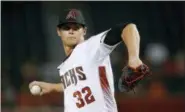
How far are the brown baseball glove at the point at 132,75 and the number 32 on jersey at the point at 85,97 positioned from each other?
359mm

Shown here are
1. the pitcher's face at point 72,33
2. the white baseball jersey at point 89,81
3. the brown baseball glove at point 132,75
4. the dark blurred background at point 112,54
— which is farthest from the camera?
the dark blurred background at point 112,54

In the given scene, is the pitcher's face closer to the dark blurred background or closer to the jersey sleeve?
the jersey sleeve

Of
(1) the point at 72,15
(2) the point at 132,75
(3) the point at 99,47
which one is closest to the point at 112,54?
(1) the point at 72,15

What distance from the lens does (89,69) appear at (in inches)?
153

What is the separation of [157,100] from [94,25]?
1764mm

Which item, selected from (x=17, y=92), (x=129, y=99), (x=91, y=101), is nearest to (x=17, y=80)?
(x=17, y=92)

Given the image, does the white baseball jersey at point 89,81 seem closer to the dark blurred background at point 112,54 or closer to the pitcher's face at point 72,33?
the pitcher's face at point 72,33

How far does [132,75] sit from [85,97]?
0.61 metres

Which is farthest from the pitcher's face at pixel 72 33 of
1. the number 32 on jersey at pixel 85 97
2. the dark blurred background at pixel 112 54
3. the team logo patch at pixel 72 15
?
the dark blurred background at pixel 112 54

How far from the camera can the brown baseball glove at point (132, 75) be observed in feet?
10.9

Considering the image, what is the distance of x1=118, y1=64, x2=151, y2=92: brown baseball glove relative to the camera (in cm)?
332

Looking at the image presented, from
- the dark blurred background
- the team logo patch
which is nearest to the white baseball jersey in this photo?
the team logo patch

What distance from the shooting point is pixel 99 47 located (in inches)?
147

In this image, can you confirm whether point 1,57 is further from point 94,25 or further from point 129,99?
point 129,99
